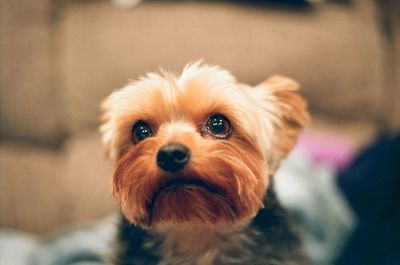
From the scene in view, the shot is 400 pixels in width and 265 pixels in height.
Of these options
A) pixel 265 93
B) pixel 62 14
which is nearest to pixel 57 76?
pixel 62 14

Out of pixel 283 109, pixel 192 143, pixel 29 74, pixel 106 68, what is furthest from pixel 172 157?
pixel 29 74

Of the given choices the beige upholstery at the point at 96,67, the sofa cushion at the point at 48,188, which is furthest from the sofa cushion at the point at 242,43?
the sofa cushion at the point at 48,188

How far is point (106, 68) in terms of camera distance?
88 centimetres

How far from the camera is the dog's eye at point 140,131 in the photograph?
0.45 m

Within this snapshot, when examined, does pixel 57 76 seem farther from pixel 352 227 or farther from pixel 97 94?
pixel 352 227

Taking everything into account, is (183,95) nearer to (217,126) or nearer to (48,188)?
(217,126)

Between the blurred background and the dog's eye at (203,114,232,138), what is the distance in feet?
1.23

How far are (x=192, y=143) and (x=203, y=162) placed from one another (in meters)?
0.02

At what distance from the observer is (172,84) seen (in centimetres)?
43

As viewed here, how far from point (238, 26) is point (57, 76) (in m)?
0.41

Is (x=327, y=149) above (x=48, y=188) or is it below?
below

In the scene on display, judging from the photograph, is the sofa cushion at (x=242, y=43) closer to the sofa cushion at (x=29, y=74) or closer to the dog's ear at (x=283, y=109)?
the sofa cushion at (x=29, y=74)

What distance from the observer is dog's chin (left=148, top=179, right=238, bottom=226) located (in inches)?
17.9

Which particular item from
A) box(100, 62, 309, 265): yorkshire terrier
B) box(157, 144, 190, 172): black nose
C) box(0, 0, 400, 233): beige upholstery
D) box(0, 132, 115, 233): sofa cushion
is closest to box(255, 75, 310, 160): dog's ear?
box(100, 62, 309, 265): yorkshire terrier
